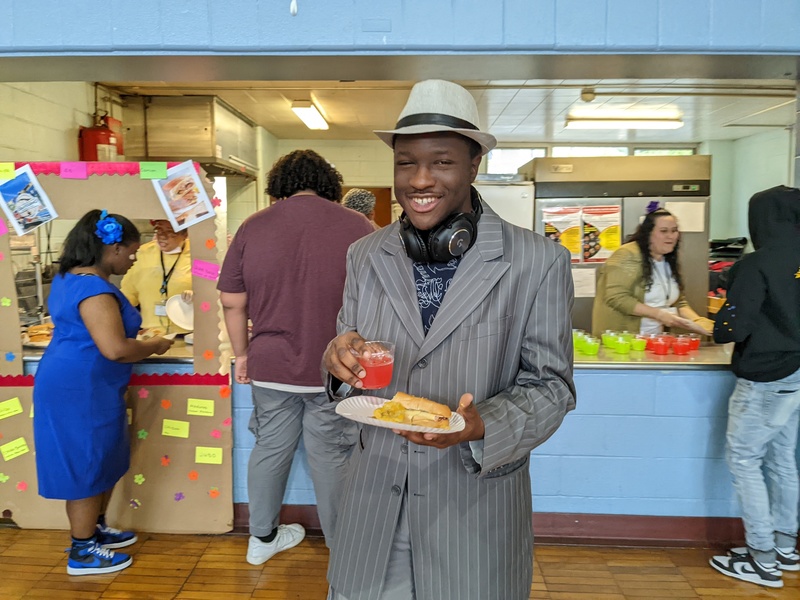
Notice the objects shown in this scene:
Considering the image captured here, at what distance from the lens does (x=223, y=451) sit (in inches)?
116

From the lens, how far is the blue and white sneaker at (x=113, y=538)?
2.86 metres

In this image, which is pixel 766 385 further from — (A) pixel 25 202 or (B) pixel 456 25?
(A) pixel 25 202

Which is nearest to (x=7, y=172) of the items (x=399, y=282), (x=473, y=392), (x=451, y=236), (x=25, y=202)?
(x=25, y=202)

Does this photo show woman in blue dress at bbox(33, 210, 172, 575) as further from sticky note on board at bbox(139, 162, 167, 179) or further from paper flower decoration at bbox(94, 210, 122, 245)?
sticky note on board at bbox(139, 162, 167, 179)

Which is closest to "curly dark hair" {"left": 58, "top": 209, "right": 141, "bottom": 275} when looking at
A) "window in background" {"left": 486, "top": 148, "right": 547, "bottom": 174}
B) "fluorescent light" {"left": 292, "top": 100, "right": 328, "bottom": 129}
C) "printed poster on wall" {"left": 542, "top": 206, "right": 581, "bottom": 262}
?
"printed poster on wall" {"left": 542, "top": 206, "right": 581, "bottom": 262}

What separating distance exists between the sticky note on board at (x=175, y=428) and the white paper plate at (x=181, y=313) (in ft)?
1.65

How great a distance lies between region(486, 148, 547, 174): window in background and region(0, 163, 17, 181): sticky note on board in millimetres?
6770

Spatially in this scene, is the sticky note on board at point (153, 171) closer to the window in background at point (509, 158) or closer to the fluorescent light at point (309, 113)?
the fluorescent light at point (309, 113)

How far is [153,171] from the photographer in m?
2.75

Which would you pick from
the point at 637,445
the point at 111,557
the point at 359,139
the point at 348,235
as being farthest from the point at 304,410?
the point at 359,139

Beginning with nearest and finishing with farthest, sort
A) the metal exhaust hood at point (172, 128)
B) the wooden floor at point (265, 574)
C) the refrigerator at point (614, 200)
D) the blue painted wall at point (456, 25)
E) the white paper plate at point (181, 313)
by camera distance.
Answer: the blue painted wall at point (456, 25)
the wooden floor at point (265, 574)
the white paper plate at point (181, 313)
the refrigerator at point (614, 200)
the metal exhaust hood at point (172, 128)

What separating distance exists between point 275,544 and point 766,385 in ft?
7.74

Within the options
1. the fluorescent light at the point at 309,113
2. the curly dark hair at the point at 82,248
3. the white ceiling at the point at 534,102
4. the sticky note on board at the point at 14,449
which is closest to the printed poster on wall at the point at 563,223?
the white ceiling at the point at 534,102

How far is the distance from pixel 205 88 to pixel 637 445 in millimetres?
4874
